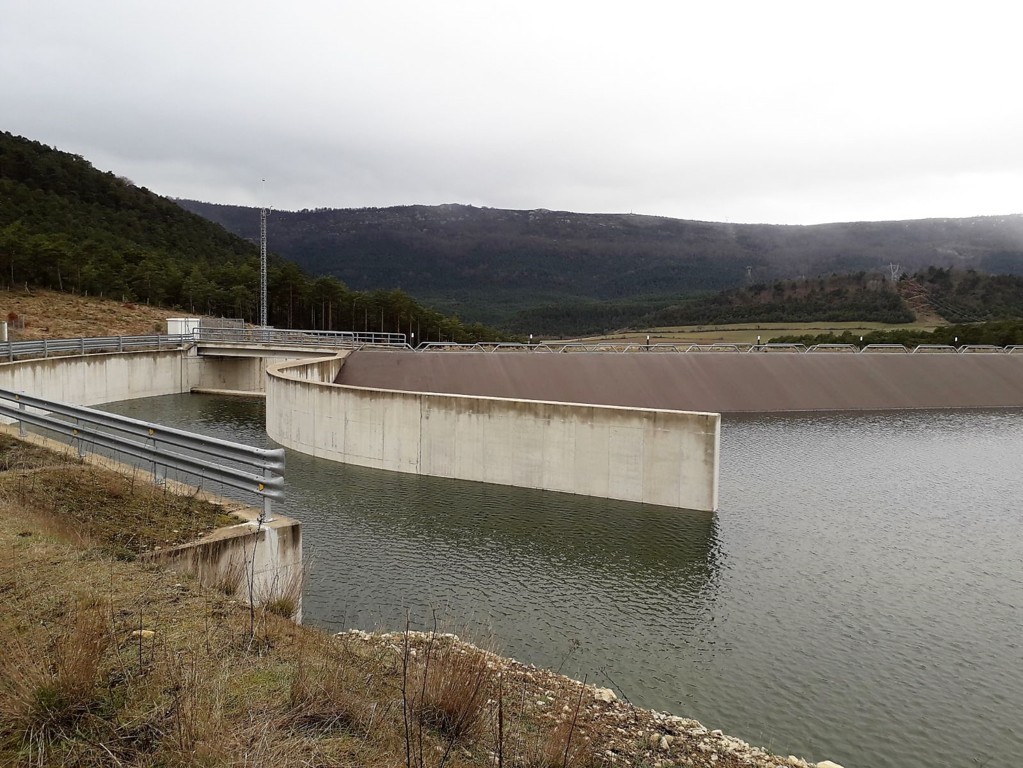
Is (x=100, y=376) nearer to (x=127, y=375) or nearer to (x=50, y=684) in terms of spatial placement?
(x=127, y=375)

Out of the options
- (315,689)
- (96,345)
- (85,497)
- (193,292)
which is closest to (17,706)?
(315,689)

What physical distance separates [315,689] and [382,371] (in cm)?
3032

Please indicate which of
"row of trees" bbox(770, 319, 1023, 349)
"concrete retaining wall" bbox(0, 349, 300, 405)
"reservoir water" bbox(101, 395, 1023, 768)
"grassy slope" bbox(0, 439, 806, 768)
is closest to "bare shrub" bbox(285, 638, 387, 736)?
"grassy slope" bbox(0, 439, 806, 768)

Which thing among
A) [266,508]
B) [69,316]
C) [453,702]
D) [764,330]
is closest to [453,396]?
[266,508]

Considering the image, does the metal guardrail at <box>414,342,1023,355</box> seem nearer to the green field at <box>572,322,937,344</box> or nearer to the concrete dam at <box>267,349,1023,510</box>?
the concrete dam at <box>267,349,1023,510</box>

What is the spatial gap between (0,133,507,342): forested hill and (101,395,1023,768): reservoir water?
49.1 metres

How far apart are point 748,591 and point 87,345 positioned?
31522mm

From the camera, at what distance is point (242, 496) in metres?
15.2

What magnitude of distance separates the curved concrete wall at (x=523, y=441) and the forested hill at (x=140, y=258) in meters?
46.3

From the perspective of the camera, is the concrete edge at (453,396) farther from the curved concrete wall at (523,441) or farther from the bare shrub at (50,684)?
the bare shrub at (50,684)

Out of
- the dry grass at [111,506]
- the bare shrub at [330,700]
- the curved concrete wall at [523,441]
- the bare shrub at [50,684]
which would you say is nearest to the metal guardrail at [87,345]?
the curved concrete wall at [523,441]

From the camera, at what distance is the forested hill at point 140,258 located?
58688 millimetres

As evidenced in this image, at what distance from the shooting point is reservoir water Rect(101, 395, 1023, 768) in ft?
26.9

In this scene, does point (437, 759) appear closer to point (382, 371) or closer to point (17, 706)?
point (17, 706)
